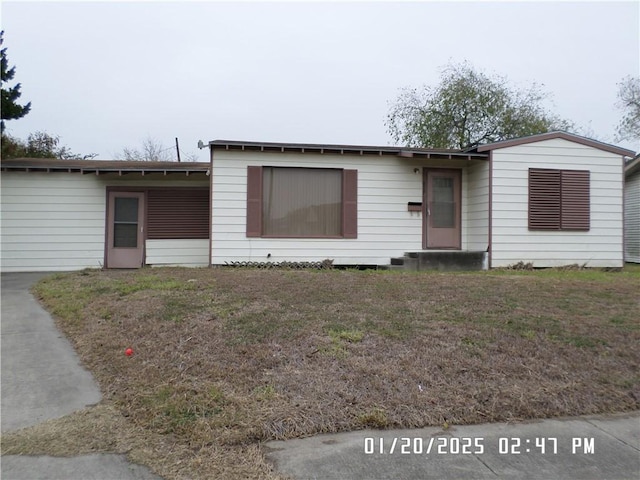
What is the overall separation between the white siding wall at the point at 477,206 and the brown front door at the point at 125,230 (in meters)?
8.30

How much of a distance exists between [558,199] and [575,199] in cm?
43

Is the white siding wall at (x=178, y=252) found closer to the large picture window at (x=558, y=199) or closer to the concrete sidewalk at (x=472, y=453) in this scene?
the large picture window at (x=558, y=199)

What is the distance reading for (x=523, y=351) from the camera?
15.2 feet

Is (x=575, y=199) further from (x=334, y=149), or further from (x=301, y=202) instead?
(x=301, y=202)

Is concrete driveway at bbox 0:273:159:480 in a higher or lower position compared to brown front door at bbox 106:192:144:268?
lower

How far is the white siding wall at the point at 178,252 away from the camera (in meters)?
12.2

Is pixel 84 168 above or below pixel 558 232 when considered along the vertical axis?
above

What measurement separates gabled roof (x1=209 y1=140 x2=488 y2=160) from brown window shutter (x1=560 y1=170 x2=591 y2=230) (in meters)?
2.17

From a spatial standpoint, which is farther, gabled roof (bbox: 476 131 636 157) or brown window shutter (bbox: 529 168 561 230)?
brown window shutter (bbox: 529 168 561 230)

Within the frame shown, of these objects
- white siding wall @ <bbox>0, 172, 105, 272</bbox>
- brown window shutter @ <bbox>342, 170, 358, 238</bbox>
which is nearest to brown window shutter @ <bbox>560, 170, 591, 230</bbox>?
brown window shutter @ <bbox>342, 170, 358, 238</bbox>

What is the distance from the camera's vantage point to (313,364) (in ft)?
13.9

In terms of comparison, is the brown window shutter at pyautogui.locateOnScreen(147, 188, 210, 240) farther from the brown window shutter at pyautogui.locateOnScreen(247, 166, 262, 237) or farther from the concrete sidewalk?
the concrete sidewalk

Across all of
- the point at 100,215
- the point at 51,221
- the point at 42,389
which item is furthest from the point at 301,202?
the point at 42,389

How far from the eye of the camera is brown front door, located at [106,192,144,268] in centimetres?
1216
